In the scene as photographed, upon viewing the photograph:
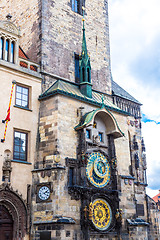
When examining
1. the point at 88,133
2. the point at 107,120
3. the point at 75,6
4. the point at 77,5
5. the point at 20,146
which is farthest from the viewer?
the point at 77,5

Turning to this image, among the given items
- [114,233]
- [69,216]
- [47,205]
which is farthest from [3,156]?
[114,233]

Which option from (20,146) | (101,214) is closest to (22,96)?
(20,146)

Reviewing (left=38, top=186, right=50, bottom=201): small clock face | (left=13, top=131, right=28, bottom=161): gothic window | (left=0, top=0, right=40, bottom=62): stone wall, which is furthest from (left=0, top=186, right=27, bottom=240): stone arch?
(left=0, top=0, right=40, bottom=62): stone wall

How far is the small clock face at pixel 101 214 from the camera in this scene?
18547mm

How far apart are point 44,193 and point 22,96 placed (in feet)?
17.9

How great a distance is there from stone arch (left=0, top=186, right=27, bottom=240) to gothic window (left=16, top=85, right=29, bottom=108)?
15.4ft

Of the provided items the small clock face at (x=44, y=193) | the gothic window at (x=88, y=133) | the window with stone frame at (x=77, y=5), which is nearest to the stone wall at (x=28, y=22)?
the window with stone frame at (x=77, y=5)

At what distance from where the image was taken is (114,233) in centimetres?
1919

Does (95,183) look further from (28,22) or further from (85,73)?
(28,22)

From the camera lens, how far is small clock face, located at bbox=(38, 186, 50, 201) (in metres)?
17.6

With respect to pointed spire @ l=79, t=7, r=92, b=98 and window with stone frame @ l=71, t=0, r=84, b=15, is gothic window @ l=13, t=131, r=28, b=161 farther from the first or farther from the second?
window with stone frame @ l=71, t=0, r=84, b=15

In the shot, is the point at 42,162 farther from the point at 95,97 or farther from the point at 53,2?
the point at 53,2

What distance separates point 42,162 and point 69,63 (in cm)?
741

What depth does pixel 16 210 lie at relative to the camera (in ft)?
57.3
